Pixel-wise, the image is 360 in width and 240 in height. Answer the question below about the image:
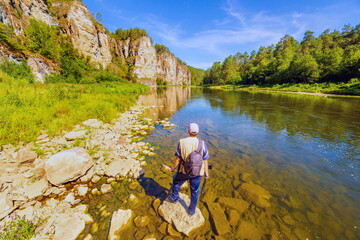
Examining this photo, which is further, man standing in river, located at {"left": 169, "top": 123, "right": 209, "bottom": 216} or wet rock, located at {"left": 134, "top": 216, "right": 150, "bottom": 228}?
wet rock, located at {"left": 134, "top": 216, "right": 150, "bottom": 228}

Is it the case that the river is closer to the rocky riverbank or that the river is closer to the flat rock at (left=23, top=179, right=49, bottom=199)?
the rocky riverbank

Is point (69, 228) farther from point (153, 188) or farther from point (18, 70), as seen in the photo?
point (18, 70)

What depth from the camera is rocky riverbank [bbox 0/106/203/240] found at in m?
3.46

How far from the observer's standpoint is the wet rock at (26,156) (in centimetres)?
524

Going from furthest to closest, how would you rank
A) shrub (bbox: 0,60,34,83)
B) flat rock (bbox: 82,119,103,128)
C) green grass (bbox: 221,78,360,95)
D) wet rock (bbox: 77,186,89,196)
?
green grass (bbox: 221,78,360,95) → shrub (bbox: 0,60,34,83) → flat rock (bbox: 82,119,103,128) → wet rock (bbox: 77,186,89,196)

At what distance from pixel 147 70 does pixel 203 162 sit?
4027 inches

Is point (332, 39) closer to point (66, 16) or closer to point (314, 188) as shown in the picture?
point (314, 188)

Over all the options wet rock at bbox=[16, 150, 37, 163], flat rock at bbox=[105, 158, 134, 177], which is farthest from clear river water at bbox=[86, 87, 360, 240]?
wet rock at bbox=[16, 150, 37, 163]

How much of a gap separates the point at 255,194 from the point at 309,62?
231ft

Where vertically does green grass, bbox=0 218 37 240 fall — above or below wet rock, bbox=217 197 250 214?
above

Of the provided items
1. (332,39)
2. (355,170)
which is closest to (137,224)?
(355,170)

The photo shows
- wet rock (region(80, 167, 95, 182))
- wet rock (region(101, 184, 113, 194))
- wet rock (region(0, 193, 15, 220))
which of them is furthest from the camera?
wet rock (region(80, 167, 95, 182))

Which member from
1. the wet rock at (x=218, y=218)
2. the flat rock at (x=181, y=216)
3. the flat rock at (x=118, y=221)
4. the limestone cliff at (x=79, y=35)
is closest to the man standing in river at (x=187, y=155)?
the flat rock at (x=181, y=216)

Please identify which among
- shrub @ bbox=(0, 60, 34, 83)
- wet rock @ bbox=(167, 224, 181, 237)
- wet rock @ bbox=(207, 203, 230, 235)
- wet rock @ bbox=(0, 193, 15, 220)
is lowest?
wet rock @ bbox=(207, 203, 230, 235)
